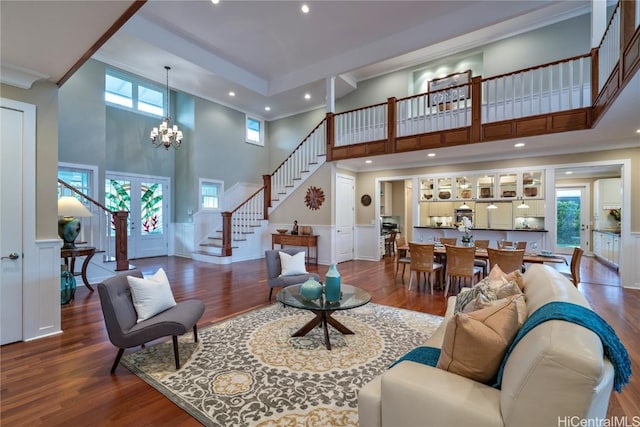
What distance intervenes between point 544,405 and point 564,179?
10641 millimetres

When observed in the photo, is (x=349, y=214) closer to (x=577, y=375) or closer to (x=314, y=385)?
(x=314, y=385)

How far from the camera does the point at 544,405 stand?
1028mm

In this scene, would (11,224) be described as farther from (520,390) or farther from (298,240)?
(298,240)

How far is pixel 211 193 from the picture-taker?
9.20 meters

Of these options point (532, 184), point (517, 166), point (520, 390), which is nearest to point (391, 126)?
point (517, 166)

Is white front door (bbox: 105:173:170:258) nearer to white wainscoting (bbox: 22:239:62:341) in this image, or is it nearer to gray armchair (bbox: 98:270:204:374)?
white wainscoting (bbox: 22:239:62:341)

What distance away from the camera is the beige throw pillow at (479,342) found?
1.37m

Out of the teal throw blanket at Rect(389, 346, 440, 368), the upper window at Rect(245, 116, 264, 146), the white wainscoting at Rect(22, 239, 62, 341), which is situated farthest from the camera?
the upper window at Rect(245, 116, 264, 146)

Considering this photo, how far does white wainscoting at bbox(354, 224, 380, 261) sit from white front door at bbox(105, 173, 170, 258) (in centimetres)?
590

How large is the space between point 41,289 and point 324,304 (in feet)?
10.2

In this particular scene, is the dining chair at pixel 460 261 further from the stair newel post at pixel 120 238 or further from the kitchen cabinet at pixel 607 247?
the stair newel post at pixel 120 238

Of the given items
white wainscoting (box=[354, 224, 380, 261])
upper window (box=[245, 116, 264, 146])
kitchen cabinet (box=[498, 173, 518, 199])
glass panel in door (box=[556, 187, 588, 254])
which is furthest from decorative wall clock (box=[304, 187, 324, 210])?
glass panel in door (box=[556, 187, 588, 254])

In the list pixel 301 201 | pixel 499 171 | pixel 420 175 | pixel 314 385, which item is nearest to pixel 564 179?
pixel 499 171

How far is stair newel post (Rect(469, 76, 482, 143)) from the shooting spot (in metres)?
5.53
